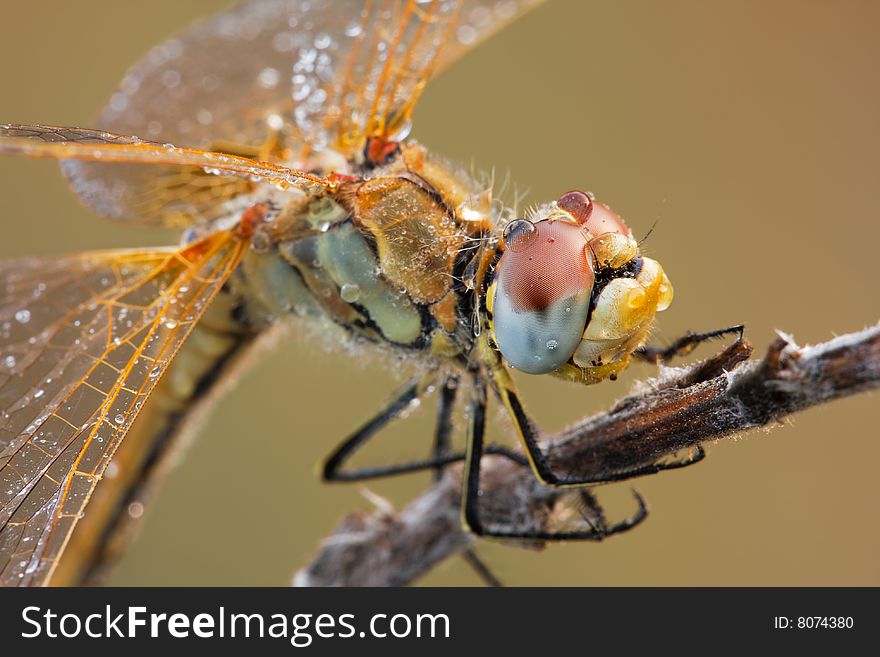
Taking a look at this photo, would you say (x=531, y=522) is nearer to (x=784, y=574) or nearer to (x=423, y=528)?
(x=423, y=528)

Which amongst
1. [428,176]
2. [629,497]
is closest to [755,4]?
[629,497]

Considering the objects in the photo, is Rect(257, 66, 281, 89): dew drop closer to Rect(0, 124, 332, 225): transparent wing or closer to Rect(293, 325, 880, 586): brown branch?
Rect(0, 124, 332, 225): transparent wing

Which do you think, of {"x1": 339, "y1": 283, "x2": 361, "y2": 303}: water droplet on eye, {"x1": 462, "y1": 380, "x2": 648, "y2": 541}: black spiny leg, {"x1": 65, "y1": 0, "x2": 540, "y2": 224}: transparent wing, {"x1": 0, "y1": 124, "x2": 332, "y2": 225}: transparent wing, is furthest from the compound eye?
{"x1": 65, "y1": 0, "x2": 540, "y2": 224}: transparent wing

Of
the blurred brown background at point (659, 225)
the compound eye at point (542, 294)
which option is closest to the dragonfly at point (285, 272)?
the compound eye at point (542, 294)

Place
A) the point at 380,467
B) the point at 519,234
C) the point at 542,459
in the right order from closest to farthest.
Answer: the point at 519,234 < the point at 542,459 < the point at 380,467

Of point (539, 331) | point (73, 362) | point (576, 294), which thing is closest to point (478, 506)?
point (539, 331)

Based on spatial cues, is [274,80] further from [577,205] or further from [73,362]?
[577,205]

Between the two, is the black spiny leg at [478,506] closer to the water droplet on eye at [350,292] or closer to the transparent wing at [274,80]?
the water droplet on eye at [350,292]
